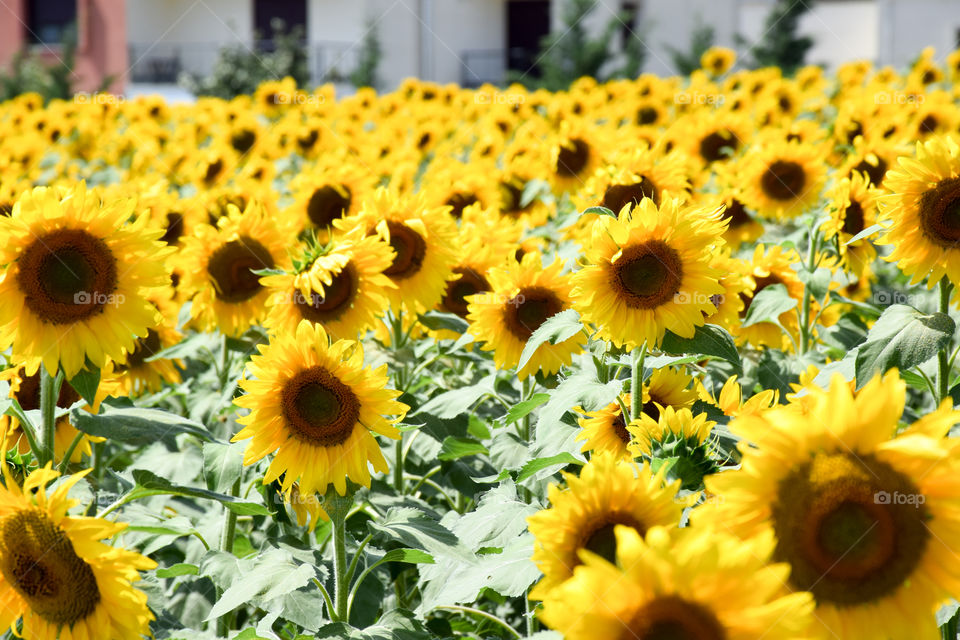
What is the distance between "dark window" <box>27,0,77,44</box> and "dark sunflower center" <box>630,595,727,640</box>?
3229 centimetres

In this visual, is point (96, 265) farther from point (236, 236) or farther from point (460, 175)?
point (460, 175)

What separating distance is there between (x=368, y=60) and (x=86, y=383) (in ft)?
70.0

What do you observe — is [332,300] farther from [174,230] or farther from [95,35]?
[95,35]

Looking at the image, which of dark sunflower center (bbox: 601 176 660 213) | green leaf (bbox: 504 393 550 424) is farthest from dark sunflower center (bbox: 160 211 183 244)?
green leaf (bbox: 504 393 550 424)

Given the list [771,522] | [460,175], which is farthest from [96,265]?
[460,175]

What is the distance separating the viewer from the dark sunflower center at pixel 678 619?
1.19 meters

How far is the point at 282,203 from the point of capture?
17.2 ft

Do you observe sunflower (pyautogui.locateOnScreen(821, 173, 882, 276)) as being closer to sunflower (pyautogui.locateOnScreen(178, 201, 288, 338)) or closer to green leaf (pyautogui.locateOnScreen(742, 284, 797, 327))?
green leaf (pyautogui.locateOnScreen(742, 284, 797, 327))

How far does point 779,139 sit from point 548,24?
2659cm

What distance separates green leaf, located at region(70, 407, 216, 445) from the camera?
220 centimetres

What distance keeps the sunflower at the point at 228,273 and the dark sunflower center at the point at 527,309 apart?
880 mm

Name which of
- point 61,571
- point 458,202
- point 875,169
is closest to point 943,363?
point 875,169

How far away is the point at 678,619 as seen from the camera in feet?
3.92

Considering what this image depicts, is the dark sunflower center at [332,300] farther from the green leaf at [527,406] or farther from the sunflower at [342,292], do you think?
the green leaf at [527,406]
